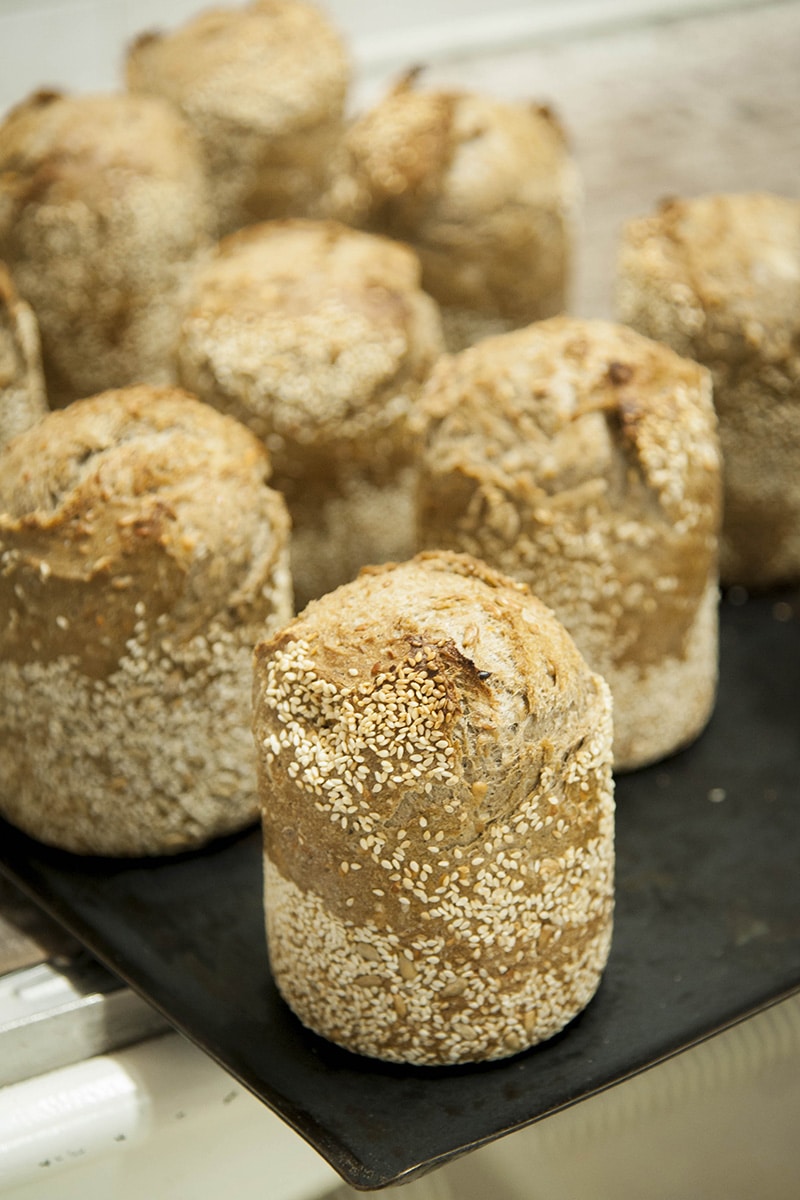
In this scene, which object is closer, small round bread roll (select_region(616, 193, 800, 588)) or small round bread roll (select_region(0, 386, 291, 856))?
small round bread roll (select_region(0, 386, 291, 856))

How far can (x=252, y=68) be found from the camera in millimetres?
2678

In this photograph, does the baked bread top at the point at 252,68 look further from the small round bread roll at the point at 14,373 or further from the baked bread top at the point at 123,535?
the baked bread top at the point at 123,535

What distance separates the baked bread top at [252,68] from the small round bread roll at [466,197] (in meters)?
0.23

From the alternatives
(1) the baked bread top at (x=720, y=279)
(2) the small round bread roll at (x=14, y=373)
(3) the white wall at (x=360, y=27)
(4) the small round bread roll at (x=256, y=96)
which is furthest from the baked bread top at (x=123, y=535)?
(3) the white wall at (x=360, y=27)

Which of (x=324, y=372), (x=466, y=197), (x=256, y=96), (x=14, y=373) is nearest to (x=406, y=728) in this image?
(x=324, y=372)

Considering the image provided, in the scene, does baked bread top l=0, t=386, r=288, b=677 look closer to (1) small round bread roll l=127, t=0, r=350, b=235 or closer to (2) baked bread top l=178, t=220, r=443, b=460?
(2) baked bread top l=178, t=220, r=443, b=460

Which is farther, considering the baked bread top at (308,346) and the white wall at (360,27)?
the white wall at (360,27)

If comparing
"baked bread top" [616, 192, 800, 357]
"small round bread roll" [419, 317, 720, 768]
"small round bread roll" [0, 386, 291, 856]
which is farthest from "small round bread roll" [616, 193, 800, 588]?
"small round bread roll" [0, 386, 291, 856]

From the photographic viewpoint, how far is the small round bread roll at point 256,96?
8.70 feet

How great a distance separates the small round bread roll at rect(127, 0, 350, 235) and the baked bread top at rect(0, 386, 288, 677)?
46.3 inches

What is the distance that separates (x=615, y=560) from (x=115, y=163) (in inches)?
45.9

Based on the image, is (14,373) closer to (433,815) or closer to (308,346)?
(308,346)

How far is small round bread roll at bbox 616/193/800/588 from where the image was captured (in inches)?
80.4

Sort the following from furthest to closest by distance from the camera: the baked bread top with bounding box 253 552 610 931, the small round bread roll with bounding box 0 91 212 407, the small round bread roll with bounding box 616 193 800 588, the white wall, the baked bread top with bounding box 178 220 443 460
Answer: the white wall
the small round bread roll with bounding box 0 91 212 407
the small round bread roll with bounding box 616 193 800 588
the baked bread top with bounding box 178 220 443 460
the baked bread top with bounding box 253 552 610 931
